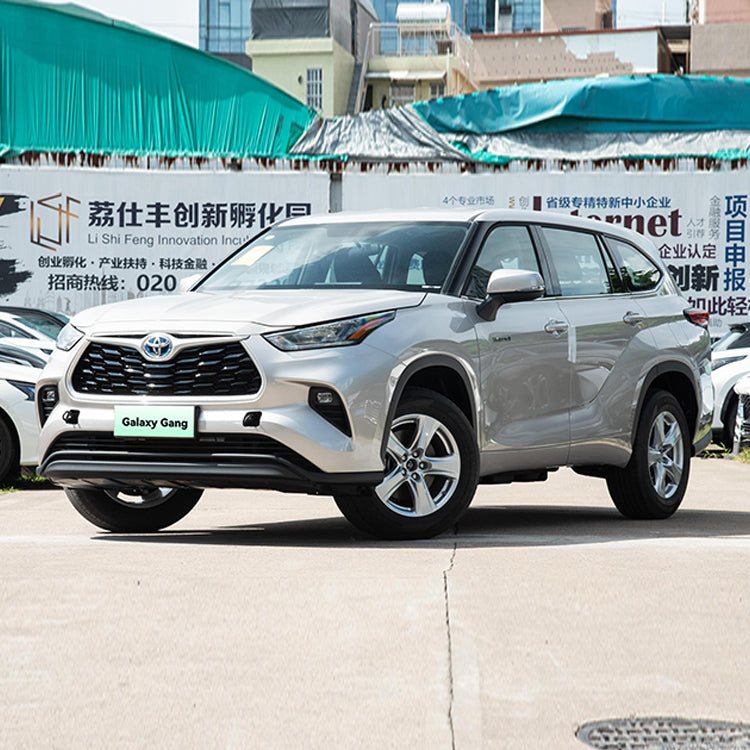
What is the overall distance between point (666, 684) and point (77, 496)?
4377 mm

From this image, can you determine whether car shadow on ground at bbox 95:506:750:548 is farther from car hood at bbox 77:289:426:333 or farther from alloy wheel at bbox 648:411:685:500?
car hood at bbox 77:289:426:333

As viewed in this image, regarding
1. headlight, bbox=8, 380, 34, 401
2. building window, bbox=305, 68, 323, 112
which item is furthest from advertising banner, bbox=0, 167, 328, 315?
building window, bbox=305, 68, 323, 112

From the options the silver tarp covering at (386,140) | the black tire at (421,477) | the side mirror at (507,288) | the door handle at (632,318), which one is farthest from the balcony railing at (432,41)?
the black tire at (421,477)

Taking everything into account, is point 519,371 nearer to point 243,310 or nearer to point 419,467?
point 419,467

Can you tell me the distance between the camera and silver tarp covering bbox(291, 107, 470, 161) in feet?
73.2

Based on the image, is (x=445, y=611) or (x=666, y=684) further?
(x=445, y=611)

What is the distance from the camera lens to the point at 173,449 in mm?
6898

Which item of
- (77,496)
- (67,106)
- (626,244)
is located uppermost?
(67,106)

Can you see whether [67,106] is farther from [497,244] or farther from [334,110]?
[334,110]

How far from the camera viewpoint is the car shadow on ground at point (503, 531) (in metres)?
7.26

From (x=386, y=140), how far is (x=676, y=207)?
14.4 ft

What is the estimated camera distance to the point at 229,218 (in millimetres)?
22281

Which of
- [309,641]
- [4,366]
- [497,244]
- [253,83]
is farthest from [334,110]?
[309,641]

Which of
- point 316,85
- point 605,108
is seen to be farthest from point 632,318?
point 316,85
